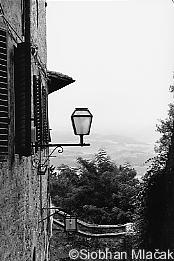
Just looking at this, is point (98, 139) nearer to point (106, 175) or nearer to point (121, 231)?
point (106, 175)

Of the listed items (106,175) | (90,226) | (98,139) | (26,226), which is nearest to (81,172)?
(106,175)

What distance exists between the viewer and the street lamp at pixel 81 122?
4.51 metres

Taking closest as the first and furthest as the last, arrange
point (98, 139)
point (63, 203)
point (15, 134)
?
point (15, 134), point (98, 139), point (63, 203)

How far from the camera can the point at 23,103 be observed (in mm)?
3924

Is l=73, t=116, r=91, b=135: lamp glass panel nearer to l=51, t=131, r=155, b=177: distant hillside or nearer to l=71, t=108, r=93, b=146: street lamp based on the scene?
l=71, t=108, r=93, b=146: street lamp

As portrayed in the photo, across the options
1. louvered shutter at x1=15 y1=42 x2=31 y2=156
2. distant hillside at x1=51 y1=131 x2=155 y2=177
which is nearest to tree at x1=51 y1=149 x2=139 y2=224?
distant hillside at x1=51 y1=131 x2=155 y2=177

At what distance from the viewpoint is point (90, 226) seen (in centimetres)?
1131

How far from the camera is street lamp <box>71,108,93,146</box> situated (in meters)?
4.51

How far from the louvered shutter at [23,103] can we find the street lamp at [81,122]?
777mm

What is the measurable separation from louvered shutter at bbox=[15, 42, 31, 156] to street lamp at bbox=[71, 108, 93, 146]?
777 millimetres

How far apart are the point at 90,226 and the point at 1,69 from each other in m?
8.87

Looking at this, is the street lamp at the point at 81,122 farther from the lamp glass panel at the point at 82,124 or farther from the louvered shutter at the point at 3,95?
the louvered shutter at the point at 3,95

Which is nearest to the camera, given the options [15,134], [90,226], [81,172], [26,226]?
[15,134]

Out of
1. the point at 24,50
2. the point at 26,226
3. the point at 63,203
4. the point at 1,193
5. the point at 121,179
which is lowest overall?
the point at 63,203
